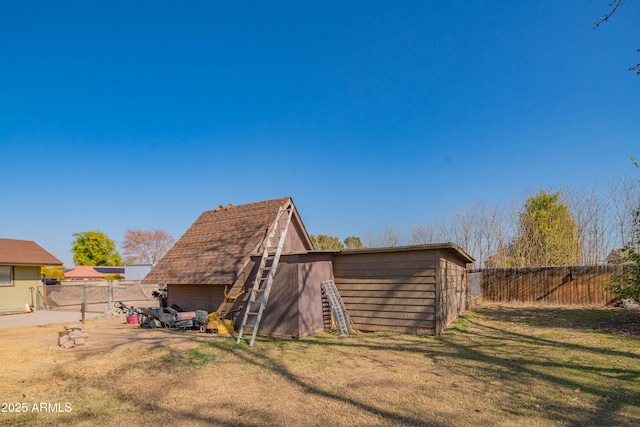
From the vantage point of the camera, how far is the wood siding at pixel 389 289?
10711 mm

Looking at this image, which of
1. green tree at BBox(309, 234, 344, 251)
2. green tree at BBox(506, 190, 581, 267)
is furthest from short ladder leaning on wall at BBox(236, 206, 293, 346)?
green tree at BBox(309, 234, 344, 251)

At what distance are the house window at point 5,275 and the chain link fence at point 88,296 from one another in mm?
1411

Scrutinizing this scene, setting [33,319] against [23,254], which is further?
[23,254]

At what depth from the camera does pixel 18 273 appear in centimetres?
1920

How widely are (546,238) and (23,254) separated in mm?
31360

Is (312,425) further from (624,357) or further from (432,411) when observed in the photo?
(624,357)

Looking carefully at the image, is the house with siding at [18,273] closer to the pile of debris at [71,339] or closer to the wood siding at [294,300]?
the pile of debris at [71,339]

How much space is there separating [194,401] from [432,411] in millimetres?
3434

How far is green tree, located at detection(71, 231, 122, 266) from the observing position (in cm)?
5572

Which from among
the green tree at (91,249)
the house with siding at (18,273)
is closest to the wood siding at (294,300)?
the house with siding at (18,273)

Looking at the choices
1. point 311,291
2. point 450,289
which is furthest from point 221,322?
point 450,289

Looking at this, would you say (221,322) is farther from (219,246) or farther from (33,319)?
(33,319)

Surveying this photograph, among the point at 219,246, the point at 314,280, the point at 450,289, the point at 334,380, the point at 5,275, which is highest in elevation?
the point at 219,246

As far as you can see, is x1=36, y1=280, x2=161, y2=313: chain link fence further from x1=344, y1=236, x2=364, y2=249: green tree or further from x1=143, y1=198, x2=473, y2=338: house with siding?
x1=344, y1=236, x2=364, y2=249: green tree
